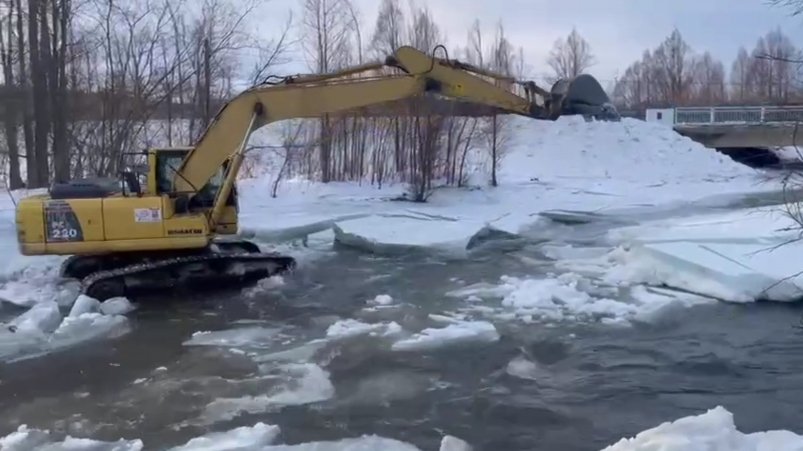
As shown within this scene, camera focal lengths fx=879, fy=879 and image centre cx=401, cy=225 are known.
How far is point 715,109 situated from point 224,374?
43.9 m

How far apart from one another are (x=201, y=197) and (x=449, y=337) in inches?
212

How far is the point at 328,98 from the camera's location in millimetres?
14164

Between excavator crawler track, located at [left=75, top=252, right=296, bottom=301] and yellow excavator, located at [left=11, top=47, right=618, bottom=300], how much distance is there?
0.02 m

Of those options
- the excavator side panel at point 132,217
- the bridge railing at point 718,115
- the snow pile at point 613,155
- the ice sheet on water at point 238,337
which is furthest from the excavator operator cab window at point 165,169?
the bridge railing at point 718,115

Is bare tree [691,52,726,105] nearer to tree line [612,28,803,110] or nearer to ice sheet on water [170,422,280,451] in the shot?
tree line [612,28,803,110]

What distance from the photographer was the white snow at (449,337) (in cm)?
1016

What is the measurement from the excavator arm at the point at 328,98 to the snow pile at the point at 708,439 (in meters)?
8.94

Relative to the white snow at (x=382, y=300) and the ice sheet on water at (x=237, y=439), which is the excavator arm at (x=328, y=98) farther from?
the ice sheet on water at (x=237, y=439)

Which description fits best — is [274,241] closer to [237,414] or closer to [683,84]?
[237,414]

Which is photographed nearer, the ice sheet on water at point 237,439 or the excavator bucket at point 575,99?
the ice sheet on water at point 237,439

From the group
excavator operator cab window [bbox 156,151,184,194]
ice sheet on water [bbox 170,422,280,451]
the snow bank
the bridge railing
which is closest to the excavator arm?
excavator operator cab window [bbox 156,151,184,194]

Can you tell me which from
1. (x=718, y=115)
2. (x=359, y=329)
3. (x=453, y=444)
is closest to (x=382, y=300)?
(x=359, y=329)

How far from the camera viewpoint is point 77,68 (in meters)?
25.2

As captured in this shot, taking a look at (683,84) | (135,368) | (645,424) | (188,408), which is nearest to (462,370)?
(645,424)
